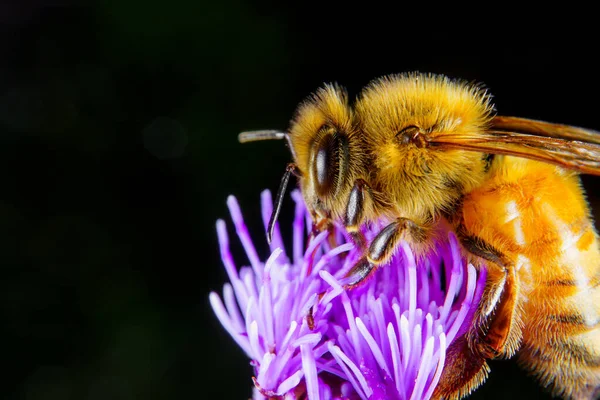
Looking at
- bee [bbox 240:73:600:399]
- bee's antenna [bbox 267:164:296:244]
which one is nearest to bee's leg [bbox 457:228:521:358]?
bee [bbox 240:73:600:399]

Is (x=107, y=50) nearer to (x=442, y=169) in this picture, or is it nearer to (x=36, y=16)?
(x=36, y=16)

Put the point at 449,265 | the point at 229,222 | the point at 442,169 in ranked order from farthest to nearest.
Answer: the point at 229,222, the point at 449,265, the point at 442,169

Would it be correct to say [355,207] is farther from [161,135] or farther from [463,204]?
[161,135]

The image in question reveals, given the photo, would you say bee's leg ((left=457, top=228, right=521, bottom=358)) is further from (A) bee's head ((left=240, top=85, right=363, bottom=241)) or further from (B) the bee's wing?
(A) bee's head ((left=240, top=85, right=363, bottom=241))

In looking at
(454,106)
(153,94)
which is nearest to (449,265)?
(454,106)

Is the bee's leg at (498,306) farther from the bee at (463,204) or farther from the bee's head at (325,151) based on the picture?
the bee's head at (325,151)

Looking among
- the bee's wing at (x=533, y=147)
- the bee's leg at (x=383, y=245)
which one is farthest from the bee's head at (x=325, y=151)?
the bee's wing at (x=533, y=147)

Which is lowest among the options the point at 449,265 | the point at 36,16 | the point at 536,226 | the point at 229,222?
the point at 229,222
